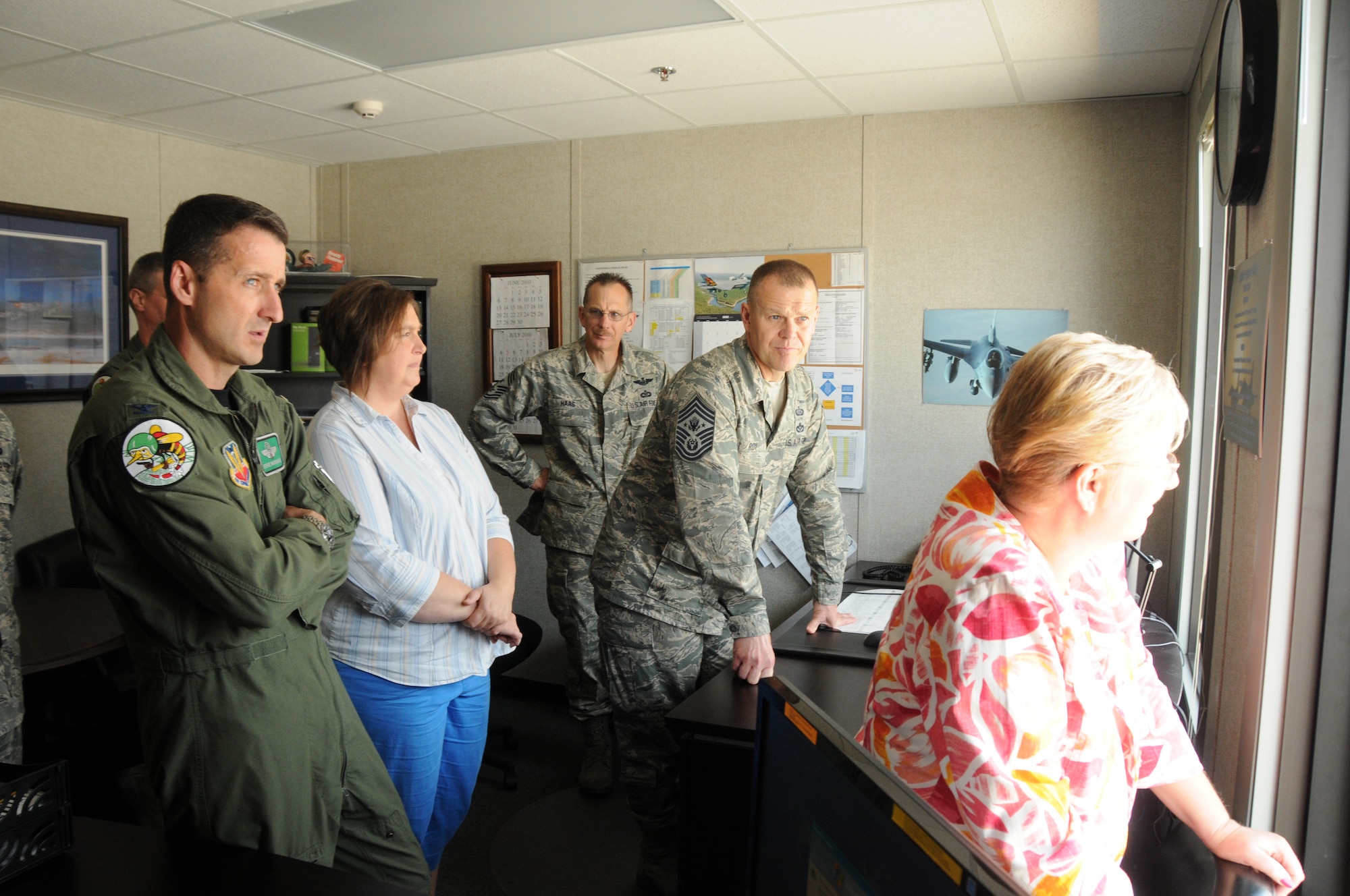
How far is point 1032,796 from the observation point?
0.90 meters

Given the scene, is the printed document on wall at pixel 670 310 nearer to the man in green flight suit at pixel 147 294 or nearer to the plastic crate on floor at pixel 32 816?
→ the man in green flight suit at pixel 147 294

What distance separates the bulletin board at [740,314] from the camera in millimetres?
3652

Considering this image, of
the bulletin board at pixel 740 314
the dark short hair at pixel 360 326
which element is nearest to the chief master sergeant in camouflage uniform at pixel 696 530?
the dark short hair at pixel 360 326

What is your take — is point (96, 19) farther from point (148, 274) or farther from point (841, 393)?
point (841, 393)

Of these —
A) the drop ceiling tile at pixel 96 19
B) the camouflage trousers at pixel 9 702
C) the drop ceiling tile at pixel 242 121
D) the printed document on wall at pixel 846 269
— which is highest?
the drop ceiling tile at pixel 242 121

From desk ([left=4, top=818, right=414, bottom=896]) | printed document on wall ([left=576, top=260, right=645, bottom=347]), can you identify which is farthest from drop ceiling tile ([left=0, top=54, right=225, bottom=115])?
desk ([left=4, top=818, right=414, bottom=896])

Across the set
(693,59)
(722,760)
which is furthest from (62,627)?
(693,59)

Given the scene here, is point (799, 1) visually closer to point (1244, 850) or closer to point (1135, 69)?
point (1135, 69)

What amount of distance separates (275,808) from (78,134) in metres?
3.56

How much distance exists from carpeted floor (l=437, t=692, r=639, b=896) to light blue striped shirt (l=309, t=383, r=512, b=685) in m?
1.07

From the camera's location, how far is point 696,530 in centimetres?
209

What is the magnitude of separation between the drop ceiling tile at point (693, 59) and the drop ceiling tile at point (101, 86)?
5.17 feet

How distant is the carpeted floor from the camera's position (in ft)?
8.86

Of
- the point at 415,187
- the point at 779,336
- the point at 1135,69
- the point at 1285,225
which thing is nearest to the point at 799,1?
the point at 779,336
